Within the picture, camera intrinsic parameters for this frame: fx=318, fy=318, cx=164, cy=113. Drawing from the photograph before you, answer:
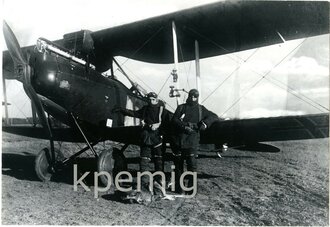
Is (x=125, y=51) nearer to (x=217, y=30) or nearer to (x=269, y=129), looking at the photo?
(x=217, y=30)

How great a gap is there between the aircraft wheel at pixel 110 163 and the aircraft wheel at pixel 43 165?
130 cm

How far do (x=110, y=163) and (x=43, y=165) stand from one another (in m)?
1.47

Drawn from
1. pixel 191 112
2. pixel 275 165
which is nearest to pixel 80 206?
pixel 191 112

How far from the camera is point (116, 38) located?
750 cm

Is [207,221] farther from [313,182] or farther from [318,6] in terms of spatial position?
[318,6]

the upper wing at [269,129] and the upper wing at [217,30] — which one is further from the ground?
the upper wing at [217,30]

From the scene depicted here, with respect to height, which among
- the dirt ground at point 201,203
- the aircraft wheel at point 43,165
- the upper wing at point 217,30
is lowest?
the dirt ground at point 201,203

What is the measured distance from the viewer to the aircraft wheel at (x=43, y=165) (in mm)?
5965

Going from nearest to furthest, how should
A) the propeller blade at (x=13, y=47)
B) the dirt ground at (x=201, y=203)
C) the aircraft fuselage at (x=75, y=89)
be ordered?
the dirt ground at (x=201, y=203) < the propeller blade at (x=13, y=47) < the aircraft fuselage at (x=75, y=89)

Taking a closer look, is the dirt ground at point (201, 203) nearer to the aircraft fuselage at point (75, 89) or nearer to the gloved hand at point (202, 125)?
the gloved hand at point (202, 125)

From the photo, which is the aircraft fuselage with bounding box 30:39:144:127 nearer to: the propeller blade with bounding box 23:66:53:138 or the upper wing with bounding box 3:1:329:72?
the propeller blade with bounding box 23:66:53:138

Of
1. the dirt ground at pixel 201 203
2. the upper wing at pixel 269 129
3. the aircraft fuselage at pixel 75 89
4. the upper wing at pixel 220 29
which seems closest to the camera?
the dirt ground at pixel 201 203

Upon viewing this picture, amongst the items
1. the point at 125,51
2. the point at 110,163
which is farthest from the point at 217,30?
the point at 110,163

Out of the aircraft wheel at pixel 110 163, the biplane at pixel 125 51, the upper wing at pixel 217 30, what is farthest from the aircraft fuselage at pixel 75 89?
the upper wing at pixel 217 30
